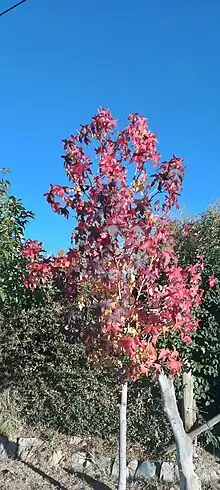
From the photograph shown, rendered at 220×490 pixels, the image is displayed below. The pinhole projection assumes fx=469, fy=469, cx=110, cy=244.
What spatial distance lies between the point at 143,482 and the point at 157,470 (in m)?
0.22

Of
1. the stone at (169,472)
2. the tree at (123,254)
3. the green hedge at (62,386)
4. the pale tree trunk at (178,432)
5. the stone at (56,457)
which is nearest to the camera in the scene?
the tree at (123,254)

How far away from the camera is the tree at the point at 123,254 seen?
3295 mm

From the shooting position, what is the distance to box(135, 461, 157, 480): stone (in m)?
4.64

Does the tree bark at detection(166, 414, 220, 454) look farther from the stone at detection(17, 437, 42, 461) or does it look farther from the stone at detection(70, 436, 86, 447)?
the stone at detection(17, 437, 42, 461)

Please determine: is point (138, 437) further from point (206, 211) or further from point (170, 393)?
point (206, 211)

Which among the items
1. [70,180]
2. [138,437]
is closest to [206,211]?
[138,437]

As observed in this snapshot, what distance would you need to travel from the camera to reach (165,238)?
3.45 meters

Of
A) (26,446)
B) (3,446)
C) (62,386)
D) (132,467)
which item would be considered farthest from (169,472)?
(3,446)

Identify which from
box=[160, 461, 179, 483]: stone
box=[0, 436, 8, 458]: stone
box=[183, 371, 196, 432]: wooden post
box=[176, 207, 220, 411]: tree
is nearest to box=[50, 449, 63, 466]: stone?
box=[0, 436, 8, 458]: stone

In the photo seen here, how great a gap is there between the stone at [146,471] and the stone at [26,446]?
121cm

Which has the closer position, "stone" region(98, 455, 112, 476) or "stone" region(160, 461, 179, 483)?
"stone" region(160, 461, 179, 483)

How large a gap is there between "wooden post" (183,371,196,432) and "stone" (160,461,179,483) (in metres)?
0.51

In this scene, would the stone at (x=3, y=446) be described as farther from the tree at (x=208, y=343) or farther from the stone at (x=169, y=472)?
the tree at (x=208, y=343)

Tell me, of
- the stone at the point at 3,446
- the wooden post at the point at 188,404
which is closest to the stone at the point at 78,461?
the stone at the point at 3,446
